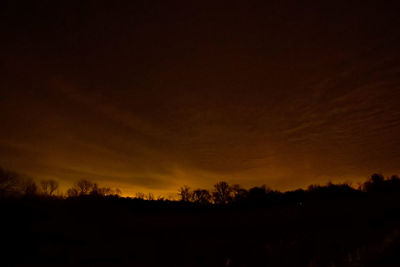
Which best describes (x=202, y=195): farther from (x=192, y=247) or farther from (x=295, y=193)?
(x=192, y=247)

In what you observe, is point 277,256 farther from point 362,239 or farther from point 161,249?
point 161,249

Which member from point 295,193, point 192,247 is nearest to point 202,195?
point 295,193

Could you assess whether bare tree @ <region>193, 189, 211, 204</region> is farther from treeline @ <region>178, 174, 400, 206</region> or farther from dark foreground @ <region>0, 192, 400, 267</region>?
dark foreground @ <region>0, 192, 400, 267</region>

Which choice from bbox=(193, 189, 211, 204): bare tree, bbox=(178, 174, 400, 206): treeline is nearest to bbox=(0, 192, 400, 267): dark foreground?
bbox=(178, 174, 400, 206): treeline

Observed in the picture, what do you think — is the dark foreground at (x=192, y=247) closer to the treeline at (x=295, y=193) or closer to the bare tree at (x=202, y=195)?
the treeline at (x=295, y=193)

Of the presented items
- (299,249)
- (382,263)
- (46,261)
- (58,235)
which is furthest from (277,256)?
(58,235)

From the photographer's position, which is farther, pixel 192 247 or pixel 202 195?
pixel 202 195

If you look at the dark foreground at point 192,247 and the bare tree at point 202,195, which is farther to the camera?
the bare tree at point 202,195

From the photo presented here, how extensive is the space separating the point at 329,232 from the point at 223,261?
701cm

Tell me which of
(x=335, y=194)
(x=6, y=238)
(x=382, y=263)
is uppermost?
(x=335, y=194)

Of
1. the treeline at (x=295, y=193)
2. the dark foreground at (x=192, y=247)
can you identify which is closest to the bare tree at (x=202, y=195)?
the treeline at (x=295, y=193)

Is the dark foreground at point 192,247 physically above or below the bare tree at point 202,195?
below

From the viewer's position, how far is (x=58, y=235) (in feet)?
51.9

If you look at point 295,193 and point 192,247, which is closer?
point 192,247
